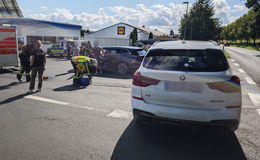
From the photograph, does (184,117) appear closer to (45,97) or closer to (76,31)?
(45,97)

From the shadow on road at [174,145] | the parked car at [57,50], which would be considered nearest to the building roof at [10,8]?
the parked car at [57,50]

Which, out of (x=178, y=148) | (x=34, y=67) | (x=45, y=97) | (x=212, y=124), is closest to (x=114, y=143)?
(x=178, y=148)

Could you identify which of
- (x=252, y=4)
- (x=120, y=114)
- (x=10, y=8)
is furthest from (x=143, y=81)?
(x=10, y=8)

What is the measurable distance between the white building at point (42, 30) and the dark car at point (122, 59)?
49.3 feet

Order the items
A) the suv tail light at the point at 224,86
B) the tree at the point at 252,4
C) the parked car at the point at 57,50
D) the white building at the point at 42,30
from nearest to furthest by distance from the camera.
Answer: the suv tail light at the point at 224,86 < the parked car at the point at 57,50 < the white building at the point at 42,30 < the tree at the point at 252,4

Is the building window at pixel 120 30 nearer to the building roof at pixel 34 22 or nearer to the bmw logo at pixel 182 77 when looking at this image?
the building roof at pixel 34 22

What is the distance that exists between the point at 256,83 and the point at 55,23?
2561 centimetres

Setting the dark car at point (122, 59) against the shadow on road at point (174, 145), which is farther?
the dark car at point (122, 59)

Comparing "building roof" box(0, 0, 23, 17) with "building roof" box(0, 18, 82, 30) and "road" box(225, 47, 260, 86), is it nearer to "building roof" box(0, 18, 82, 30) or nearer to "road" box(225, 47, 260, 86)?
"building roof" box(0, 18, 82, 30)

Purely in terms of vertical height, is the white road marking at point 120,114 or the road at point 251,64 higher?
the road at point 251,64

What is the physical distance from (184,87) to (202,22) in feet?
130

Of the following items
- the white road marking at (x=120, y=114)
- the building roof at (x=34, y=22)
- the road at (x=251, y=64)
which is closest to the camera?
the white road marking at (x=120, y=114)

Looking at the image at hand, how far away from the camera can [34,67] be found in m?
6.46

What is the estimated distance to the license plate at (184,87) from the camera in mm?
3047
